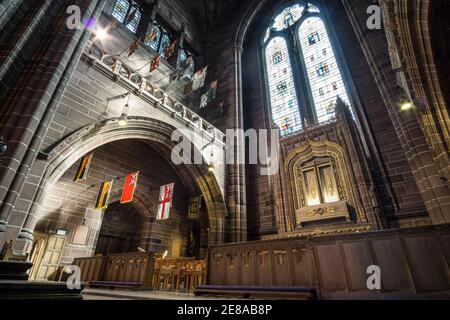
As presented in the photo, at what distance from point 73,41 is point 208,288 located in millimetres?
6376

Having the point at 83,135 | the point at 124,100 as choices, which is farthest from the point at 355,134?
the point at 83,135

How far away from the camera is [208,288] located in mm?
4152

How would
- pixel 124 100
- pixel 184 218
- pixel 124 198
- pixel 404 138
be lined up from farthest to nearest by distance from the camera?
pixel 184 218 → pixel 124 198 → pixel 124 100 → pixel 404 138

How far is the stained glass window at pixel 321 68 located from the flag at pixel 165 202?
22.0 feet

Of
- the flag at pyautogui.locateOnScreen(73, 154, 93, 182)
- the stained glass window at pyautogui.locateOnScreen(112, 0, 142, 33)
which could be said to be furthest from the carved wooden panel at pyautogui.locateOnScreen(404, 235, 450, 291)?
the stained glass window at pyautogui.locateOnScreen(112, 0, 142, 33)

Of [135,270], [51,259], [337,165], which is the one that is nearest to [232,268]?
[135,270]

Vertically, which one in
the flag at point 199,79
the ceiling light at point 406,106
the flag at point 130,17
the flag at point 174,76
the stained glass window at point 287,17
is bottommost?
the ceiling light at point 406,106

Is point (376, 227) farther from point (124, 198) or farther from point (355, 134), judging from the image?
point (124, 198)

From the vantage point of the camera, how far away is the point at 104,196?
314 inches

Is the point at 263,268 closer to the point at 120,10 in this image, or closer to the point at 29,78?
the point at 29,78

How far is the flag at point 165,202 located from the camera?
8324mm

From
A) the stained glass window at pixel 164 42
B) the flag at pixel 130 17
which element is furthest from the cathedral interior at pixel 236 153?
the flag at pixel 130 17

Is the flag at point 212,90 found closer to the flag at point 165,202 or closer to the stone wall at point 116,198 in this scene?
the stone wall at point 116,198

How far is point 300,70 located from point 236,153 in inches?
210
